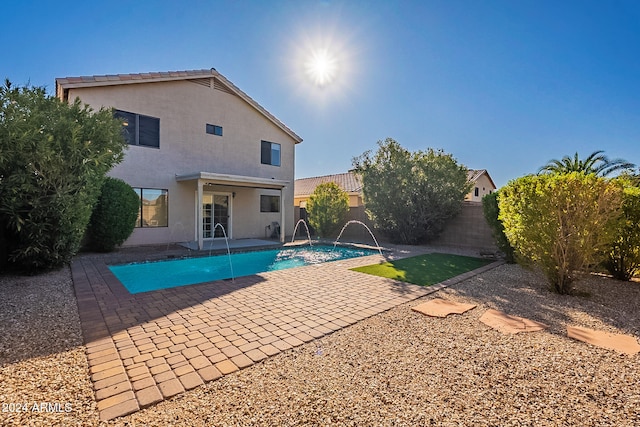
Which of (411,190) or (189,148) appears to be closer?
(189,148)

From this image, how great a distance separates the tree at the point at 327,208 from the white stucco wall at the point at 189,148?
5.49 feet

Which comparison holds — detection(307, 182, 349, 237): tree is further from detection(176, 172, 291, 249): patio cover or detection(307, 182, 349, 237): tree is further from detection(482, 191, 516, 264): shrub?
detection(482, 191, 516, 264): shrub

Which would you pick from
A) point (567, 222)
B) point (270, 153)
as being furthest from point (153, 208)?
point (567, 222)

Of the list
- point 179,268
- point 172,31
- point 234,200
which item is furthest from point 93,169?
point 234,200

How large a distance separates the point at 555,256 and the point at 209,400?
6.77m

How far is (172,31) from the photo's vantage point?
9.87m

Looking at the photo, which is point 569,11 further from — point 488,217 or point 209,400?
point 209,400

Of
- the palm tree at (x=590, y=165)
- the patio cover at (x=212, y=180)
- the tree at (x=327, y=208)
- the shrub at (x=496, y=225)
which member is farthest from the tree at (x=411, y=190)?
the palm tree at (x=590, y=165)

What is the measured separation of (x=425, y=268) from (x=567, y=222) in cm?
378

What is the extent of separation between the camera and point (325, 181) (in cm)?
3281

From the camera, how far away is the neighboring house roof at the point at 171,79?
35.5 feet

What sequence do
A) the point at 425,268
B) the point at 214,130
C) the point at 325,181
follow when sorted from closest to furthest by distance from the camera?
the point at 425,268, the point at 214,130, the point at 325,181

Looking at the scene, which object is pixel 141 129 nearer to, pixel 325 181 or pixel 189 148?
pixel 189 148

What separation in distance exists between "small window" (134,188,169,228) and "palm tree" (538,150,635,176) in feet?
70.7
